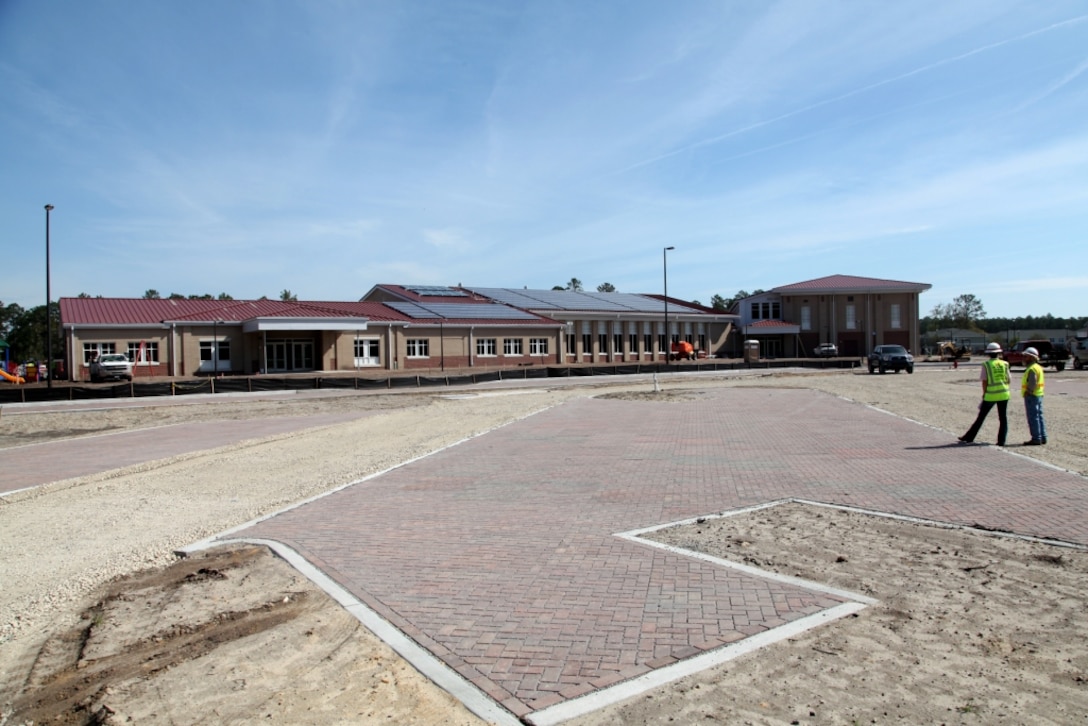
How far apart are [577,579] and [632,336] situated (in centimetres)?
6694

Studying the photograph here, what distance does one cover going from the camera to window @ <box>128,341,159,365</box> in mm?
44812

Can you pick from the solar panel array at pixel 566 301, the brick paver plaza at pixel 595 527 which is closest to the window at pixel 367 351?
the solar panel array at pixel 566 301

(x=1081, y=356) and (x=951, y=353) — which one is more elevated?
(x=951, y=353)

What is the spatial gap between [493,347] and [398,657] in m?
54.8

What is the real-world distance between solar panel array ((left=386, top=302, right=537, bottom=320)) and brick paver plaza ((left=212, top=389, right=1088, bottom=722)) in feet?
138

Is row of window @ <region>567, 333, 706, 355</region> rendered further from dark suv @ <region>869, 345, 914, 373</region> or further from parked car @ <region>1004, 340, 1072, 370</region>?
parked car @ <region>1004, 340, 1072, 370</region>

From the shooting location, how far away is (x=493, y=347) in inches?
2333

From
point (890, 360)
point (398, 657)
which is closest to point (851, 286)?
point (890, 360)

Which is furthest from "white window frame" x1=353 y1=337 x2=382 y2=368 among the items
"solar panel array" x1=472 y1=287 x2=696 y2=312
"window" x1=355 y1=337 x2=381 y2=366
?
"solar panel array" x1=472 y1=287 x2=696 y2=312

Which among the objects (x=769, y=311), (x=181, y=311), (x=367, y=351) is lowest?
(x=367, y=351)

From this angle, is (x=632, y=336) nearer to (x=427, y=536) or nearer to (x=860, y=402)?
(x=860, y=402)

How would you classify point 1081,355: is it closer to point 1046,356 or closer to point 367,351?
point 1046,356

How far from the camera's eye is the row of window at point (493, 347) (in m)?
55.5

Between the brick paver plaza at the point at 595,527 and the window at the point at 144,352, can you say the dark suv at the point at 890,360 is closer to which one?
the brick paver plaza at the point at 595,527
